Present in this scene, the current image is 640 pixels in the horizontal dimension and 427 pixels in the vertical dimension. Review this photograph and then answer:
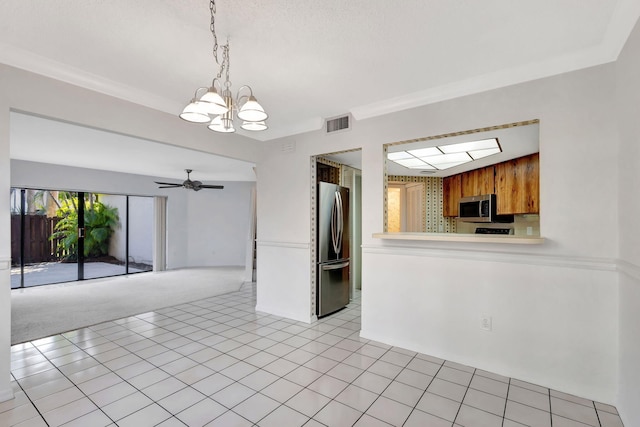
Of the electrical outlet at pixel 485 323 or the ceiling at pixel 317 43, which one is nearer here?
the ceiling at pixel 317 43

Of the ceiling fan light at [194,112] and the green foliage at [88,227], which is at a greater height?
the ceiling fan light at [194,112]

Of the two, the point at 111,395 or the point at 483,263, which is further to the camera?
the point at 483,263

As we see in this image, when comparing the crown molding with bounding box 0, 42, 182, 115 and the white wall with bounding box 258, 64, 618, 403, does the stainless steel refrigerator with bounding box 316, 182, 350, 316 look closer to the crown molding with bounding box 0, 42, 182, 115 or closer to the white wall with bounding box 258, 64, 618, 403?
the white wall with bounding box 258, 64, 618, 403

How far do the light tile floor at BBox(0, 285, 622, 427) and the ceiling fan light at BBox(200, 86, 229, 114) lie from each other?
6.38 feet

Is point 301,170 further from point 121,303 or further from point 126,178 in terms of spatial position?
point 126,178

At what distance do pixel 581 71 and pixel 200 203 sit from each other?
878 cm

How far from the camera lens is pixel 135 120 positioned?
2885mm

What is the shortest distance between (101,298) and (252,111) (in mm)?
5078

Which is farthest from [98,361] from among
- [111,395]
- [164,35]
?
[164,35]

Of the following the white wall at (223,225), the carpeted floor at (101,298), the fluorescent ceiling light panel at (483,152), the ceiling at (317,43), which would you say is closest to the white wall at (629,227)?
the ceiling at (317,43)

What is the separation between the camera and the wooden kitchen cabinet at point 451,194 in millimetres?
5423

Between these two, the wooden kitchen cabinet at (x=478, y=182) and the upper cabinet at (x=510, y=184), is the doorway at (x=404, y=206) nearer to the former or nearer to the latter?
the upper cabinet at (x=510, y=184)

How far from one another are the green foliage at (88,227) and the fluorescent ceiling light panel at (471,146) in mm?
7915

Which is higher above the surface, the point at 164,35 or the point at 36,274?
the point at 164,35
